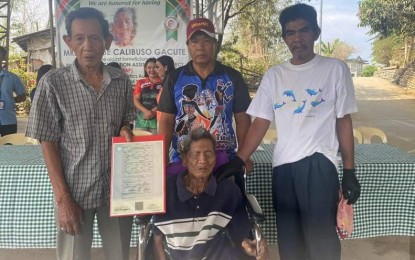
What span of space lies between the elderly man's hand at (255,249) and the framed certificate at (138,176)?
0.46 metres

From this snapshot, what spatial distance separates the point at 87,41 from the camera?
157 centimetres

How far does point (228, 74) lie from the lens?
2182mm

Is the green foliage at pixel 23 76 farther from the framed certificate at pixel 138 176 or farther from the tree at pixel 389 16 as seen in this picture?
the tree at pixel 389 16

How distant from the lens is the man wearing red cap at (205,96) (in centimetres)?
209

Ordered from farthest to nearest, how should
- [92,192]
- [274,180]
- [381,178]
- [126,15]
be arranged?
[126,15] < [381,178] < [274,180] < [92,192]

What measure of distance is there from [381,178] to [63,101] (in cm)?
224

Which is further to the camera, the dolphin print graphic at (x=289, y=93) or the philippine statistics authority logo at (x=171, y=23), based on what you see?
the philippine statistics authority logo at (x=171, y=23)

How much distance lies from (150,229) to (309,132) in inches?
35.9

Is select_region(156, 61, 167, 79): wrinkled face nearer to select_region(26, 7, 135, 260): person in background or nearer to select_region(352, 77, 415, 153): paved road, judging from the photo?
select_region(26, 7, 135, 260): person in background

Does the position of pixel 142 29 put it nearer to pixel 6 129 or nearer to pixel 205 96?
Answer: pixel 6 129

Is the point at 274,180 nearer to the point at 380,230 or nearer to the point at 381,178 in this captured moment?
the point at 381,178

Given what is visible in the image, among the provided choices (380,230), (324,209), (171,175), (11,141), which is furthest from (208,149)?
(11,141)

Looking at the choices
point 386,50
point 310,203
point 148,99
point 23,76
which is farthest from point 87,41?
point 386,50

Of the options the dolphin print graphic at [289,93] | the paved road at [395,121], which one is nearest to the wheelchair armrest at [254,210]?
the dolphin print graphic at [289,93]
